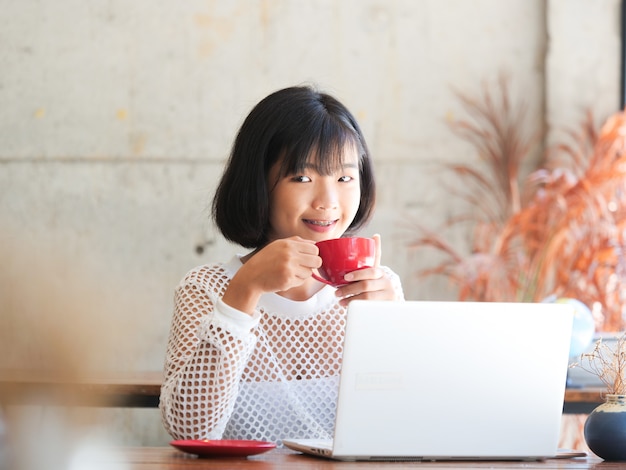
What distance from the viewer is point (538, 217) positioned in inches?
154

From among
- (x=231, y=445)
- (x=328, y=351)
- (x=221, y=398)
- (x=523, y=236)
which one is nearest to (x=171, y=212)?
(x=523, y=236)

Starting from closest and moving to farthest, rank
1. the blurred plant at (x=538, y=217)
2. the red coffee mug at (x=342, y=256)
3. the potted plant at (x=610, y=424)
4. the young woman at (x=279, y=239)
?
the potted plant at (x=610, y=424) < the red coffee mug at (x=342, y=256) < the young woman at (x=279, y=239) < the blurred plant at (x=538, y=217)

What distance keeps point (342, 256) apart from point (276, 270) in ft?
0.40

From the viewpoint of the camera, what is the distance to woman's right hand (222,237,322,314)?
150cm

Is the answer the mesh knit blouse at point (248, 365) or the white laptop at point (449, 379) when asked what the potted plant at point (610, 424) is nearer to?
the white laptop at point (449, 379)

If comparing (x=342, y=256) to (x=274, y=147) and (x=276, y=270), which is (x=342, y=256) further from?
(x=274, y=147)

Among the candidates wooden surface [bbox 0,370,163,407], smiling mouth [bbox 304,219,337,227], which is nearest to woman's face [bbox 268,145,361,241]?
smiling mouth [bbox 304,219,337,227]

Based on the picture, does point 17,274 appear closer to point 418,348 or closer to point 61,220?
point 418,348

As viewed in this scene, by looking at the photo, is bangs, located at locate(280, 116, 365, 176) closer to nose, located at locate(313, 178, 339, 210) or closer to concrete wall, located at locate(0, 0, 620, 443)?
nose, located at locate(313, 178, 339, 210)

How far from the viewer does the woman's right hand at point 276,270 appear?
150 centimetres

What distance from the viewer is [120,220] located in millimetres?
4320

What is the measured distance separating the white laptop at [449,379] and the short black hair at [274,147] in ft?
2.44

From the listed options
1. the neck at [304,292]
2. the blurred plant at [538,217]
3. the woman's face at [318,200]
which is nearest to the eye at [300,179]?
the woman's face at [318,200]

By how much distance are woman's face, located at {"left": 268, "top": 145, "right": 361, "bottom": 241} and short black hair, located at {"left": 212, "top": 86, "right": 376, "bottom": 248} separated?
0.07ft
